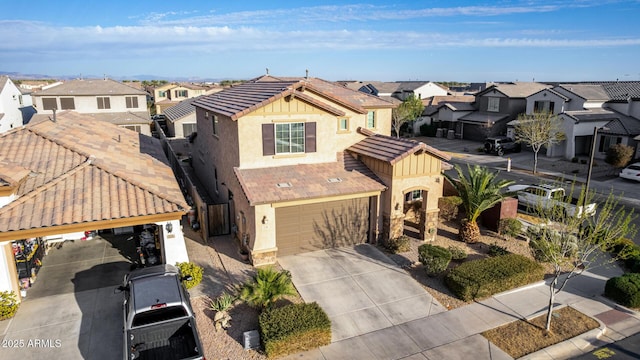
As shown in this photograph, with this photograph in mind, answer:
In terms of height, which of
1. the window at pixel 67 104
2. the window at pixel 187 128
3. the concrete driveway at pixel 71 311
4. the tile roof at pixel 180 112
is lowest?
the concrete driveway at pixel 71 311

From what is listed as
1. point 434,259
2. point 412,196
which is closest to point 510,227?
point 412,196

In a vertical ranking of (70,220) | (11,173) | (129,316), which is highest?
(11,173)

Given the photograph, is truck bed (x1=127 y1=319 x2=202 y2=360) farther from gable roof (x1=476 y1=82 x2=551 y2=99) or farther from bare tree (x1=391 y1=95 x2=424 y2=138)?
gable roof (x1=476 y1=82 x2=551 y2=99)

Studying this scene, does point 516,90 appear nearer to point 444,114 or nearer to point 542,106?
point 542,106

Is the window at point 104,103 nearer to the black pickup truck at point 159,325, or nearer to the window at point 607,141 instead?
the black pickup truck at point 159,325

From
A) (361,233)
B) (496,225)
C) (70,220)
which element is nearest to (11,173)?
(70,220)

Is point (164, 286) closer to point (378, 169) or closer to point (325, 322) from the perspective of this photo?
point (325, 322)

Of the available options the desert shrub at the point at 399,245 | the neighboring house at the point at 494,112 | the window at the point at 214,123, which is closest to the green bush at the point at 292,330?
the desert shrub at the point at 399,245
